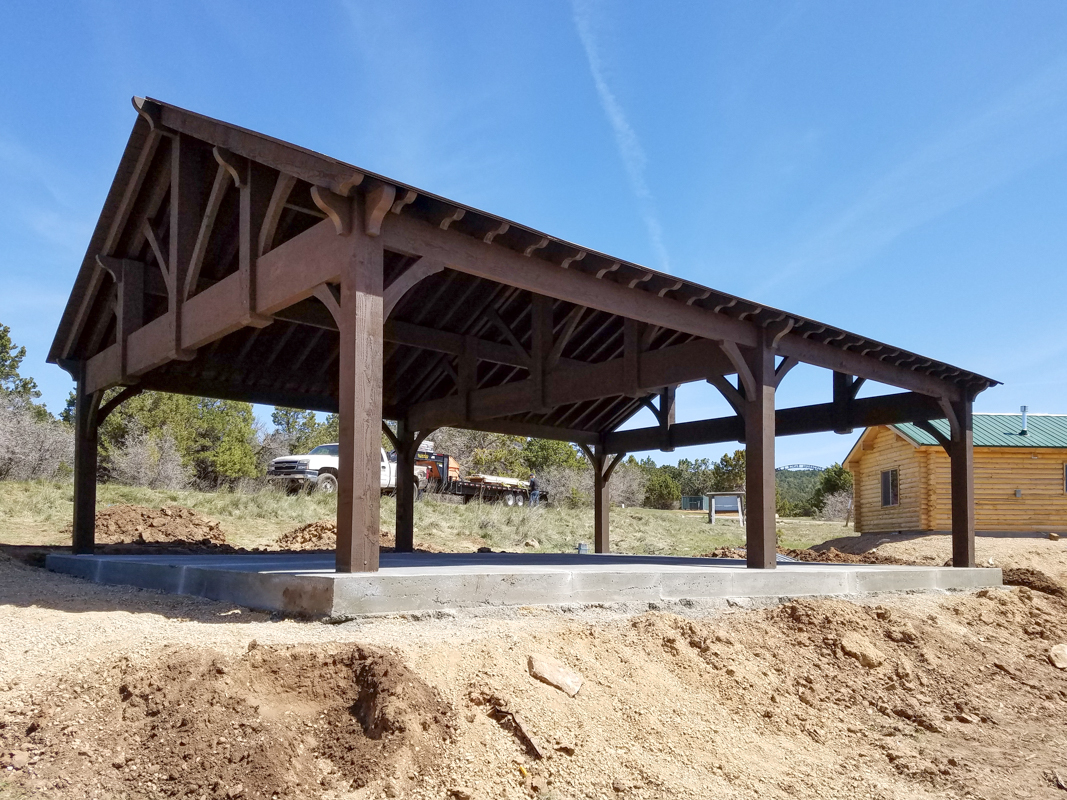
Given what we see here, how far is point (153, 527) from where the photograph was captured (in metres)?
17.4

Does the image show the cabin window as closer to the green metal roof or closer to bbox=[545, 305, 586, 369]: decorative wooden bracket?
the green metal roof

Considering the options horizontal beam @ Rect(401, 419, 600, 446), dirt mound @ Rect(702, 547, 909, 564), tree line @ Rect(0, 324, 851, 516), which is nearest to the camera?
horizontal beam @ Rect(401, 419, 600, 446)

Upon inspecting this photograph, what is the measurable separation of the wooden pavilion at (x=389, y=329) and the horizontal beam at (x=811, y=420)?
38 millimetres

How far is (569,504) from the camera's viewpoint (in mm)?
37875

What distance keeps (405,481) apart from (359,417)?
9284 millimetres

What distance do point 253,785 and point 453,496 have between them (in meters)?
28.7

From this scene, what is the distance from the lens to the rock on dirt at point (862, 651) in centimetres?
785

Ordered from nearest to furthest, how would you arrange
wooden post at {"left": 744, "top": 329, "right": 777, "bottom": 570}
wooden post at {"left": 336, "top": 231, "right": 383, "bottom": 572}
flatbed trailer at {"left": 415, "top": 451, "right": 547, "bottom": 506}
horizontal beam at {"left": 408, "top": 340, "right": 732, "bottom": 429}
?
wooden post at {"left": 336, "top": 231, "right": 383, "bottom": 572}, wooden post at {"left": 744, "top": 329, "right": 777, "bottom": 570}, horizontal beam at {"left": 408, "top": 340, "right": 732, "bottom": 429}, flatbed trailer at {"left": 415, "top": 451, "right": 547, "bottom": 506}

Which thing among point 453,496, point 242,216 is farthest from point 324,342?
point 453,496

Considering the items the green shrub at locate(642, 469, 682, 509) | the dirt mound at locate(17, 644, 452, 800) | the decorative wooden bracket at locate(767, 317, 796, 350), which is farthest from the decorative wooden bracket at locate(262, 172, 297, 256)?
the green shrub at locate(642, 469, 682, 509)


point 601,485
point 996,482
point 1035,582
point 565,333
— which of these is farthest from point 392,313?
point 996,482

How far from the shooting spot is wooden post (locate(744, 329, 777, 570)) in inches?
392

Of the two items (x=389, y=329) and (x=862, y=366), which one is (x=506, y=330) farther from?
(x=862, y=366)

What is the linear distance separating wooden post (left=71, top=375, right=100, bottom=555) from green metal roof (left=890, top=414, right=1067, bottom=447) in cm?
2041
